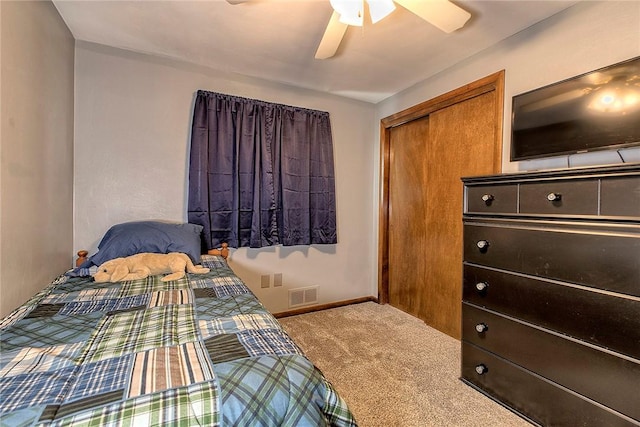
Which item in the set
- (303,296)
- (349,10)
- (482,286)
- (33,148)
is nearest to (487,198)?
(482,286)

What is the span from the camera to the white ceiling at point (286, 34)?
175 centimetres

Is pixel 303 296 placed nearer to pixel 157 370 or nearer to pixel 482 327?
pixel 482 327

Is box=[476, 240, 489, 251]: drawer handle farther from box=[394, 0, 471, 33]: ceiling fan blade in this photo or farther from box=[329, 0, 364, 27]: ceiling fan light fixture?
box=[329, 0, 364, 27]: ceiling fan light fixture

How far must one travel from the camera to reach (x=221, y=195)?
2.56 meters

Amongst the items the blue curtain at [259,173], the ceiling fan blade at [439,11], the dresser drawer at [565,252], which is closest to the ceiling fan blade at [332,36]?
the ceiling fan blade at [439,11]

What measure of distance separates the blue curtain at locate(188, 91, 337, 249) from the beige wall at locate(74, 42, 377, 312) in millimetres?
123

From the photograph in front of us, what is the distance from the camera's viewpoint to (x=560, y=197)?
1372mm

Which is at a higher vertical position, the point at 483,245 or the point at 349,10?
the point at 349,10

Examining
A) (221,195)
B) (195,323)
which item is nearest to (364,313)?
(221,195)

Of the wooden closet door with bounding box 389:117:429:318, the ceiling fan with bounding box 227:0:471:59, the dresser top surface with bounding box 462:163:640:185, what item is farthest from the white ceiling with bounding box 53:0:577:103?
the dresser top surface with bounding box 462:163:640:185

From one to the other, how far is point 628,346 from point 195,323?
65.9 inches

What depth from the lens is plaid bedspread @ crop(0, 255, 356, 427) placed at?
2.11 ft

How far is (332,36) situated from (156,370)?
5.87ft

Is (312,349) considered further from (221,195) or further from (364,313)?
(221,195)
